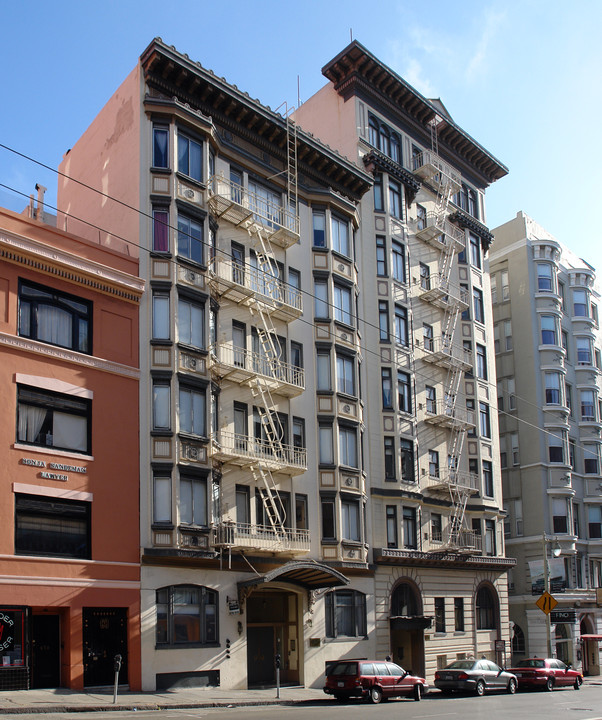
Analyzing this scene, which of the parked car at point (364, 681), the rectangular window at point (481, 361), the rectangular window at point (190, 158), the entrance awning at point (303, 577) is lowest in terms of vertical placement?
the parked car at point (364, 681)

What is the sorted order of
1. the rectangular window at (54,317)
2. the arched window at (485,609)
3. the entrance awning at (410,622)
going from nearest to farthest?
the rectangular window at (54,317) < the entrance awning at (410,622) < the arched window at (485,609)

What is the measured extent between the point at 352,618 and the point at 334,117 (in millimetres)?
26081

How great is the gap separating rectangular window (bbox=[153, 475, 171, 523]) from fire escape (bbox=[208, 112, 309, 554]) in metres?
2.33

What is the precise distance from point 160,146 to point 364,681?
2106 centimetres

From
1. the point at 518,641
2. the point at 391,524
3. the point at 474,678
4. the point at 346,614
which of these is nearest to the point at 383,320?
the point at 391,524

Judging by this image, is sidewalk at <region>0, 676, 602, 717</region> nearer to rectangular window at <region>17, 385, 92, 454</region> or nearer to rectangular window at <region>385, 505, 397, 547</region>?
→ rectangular window at <region>17, 385, 92, 454</region>

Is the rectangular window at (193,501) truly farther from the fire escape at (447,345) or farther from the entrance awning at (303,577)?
the fire escape at (447,345)

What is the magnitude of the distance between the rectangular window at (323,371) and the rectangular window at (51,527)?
528 inches

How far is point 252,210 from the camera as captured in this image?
36.9 m

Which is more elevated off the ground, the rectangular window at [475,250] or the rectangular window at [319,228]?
the rectangular window at [475,250]

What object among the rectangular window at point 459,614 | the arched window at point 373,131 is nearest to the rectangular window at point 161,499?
the rectangular window at point 459,614

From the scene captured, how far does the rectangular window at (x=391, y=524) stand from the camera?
40.9m

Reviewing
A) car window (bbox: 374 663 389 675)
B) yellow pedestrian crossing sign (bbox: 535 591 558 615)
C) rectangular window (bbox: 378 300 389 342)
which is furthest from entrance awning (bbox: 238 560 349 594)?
rectangular window (bbox: 378 300 389 342)

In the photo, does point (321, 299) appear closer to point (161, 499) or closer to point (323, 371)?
point (323, 371)
